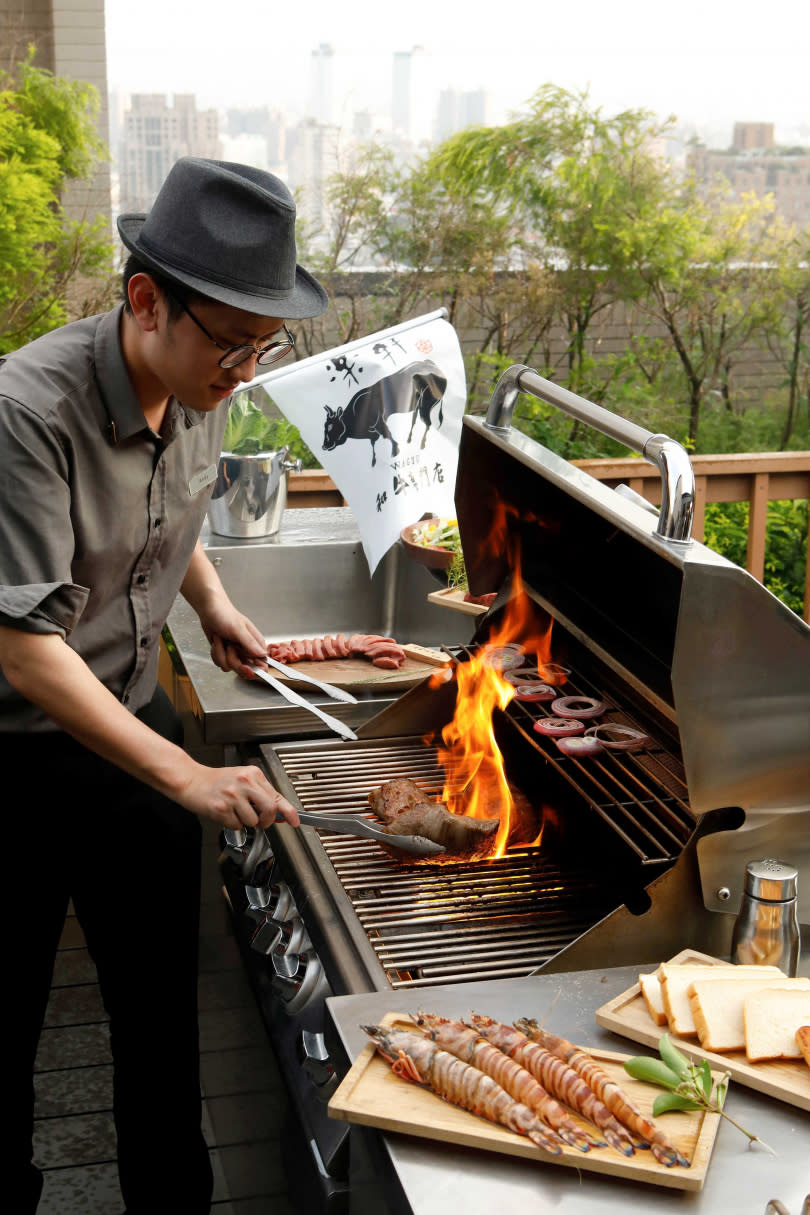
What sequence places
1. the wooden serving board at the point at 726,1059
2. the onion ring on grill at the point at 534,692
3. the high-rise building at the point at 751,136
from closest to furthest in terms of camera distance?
1. the wooden serving board at the point at 726,1059
2. the onion ring on grill at the point at 534,692
3. the high-rise building at the point at 751,136

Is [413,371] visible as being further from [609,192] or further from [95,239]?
[609,192]

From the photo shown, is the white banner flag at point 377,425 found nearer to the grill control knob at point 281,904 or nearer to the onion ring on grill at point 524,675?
the onion ring on grill at point 524,675

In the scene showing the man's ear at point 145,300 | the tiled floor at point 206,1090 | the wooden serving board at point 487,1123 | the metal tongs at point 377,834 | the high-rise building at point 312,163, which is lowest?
the tiled floor at point 206,1090

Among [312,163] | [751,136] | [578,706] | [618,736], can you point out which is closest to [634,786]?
[618,736]

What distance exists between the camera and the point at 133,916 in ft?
7.45

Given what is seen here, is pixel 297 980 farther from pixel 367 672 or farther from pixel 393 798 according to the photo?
pixel 367 672

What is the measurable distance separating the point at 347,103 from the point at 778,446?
416 cm

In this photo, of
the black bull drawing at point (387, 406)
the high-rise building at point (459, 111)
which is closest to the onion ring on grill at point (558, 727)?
the black bull drawing at point (387, 406)

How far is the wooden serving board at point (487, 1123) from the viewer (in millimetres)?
1171

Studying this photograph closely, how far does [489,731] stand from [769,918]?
2.79 ft

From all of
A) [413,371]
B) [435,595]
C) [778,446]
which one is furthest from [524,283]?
[435,595]

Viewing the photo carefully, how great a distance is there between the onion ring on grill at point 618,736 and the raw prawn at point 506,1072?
0.72 metres

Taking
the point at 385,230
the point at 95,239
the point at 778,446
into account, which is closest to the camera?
the point at 95,239

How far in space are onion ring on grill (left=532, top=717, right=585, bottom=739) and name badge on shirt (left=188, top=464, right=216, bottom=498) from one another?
2.79 ft
